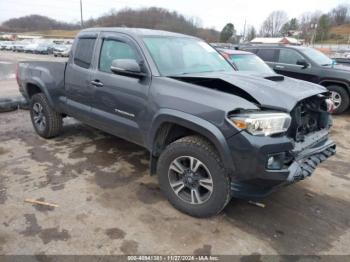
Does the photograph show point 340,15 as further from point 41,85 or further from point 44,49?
point 41,85

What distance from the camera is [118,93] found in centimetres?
372

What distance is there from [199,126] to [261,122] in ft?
1.82

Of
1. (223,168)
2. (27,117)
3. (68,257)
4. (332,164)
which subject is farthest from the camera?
(27,117)

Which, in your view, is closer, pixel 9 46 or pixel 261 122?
pixel 261 122

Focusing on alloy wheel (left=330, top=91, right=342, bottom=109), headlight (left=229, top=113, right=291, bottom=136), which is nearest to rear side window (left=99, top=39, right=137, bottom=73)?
headlight (left=229, top=113, right=291, bottom=136)

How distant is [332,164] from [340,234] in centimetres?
198

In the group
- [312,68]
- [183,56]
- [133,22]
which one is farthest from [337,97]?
[133,22]

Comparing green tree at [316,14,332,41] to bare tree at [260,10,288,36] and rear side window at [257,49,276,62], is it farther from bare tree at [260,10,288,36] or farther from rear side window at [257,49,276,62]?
rear side window at [257,49,276,62]

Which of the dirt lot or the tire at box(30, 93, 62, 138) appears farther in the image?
the tire at box(30, 93, 62, 138)

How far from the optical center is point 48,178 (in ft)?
12.8

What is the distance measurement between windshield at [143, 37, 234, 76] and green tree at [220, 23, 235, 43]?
199 ft

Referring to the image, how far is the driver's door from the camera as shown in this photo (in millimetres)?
3514

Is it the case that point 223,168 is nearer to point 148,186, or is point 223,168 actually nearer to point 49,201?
point 148,186

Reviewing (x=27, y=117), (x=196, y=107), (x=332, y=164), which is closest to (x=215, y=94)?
(x=196, y=107)
